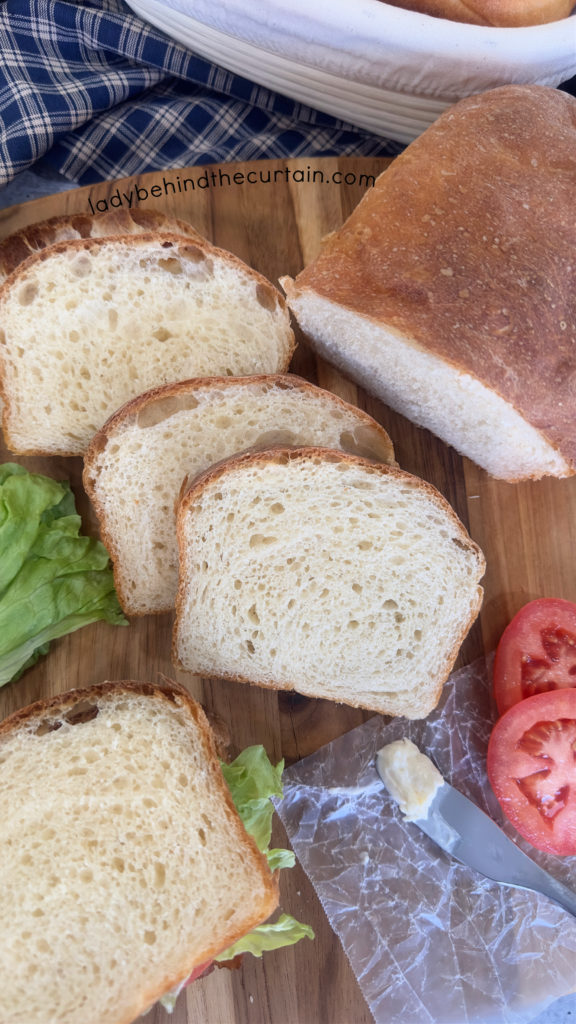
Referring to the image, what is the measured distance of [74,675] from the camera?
10.3 ft

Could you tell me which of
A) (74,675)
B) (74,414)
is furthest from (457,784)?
(74,414)

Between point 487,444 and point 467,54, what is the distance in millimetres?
1380

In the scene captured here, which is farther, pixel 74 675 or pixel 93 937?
pixel 74 675

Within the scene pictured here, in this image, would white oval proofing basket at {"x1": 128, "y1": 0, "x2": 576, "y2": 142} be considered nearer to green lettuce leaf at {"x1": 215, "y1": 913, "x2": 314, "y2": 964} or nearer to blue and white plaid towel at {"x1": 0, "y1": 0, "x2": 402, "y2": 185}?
blue and white plaid towel at {"x1": 0, "y1": 0, "x2": 402, "y2": 185}

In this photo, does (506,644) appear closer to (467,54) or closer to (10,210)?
(467,54)

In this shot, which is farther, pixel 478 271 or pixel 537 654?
pixel 537 654

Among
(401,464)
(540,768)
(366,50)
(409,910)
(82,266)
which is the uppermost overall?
(366,50)

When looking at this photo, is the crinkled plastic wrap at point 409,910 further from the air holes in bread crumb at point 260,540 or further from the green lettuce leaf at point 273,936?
the air holes in bread crumb at point 260,540

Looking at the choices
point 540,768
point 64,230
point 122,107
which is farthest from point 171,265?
point 540,768

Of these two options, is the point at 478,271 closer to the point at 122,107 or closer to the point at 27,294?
the point at 27,294

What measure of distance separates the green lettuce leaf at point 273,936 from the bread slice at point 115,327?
1.88m

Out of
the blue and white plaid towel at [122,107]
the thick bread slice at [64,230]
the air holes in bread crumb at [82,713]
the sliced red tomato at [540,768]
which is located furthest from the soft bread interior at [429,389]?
the air holes in bread crumb at [82,713]

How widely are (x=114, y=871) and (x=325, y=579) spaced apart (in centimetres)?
117

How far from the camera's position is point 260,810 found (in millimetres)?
2836
